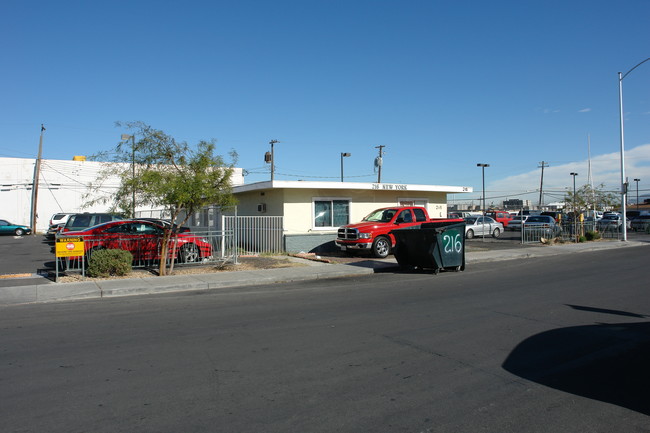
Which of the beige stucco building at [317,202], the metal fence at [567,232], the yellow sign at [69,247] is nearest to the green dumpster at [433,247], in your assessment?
the beige stucco building at [317,202]

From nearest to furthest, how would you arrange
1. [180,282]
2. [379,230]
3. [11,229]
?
[180,282], [379,230], [11,229]

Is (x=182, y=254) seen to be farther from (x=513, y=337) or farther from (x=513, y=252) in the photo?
(x=513, y=252)

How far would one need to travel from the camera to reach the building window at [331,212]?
2069 centimetres

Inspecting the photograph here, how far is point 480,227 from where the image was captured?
2908 cm

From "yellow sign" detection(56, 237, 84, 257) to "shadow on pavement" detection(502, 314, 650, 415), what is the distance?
430 inches

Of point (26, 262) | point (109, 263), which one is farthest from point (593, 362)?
point (26, 262)

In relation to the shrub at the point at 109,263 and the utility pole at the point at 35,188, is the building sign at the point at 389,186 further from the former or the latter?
the utility pole at the point at 35,188

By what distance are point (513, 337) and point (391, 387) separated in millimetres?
2715

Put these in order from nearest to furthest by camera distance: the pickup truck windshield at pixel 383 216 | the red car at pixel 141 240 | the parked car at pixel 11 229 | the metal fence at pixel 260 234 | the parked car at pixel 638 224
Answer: the red car at pixel 141 240
the pickup truck windshield at pixel 383 216
the metal fence at pixel 260 234
the parked car at pixel 11 229
the parked car at pixel 638 224

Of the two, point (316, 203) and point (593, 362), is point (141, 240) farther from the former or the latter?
point (593, 362)

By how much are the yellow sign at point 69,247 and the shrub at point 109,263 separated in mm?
540

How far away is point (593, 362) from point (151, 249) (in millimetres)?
12607

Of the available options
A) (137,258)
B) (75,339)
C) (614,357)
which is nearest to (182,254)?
(137,258)

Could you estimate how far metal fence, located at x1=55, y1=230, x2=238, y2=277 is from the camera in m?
13.8
